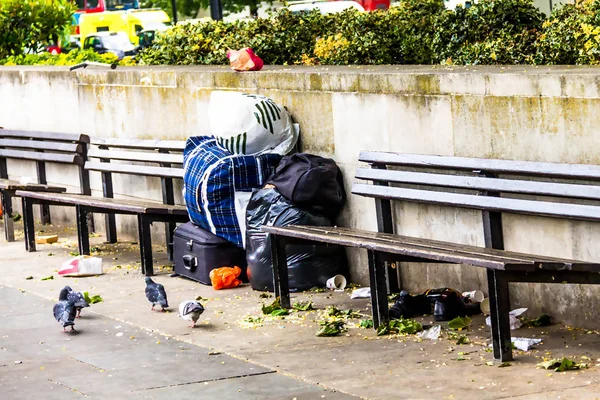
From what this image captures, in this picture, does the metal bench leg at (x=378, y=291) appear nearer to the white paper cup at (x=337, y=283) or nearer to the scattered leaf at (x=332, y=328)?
the scattered leaf at (x=332, y=328)

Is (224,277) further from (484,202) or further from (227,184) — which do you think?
(484,202)

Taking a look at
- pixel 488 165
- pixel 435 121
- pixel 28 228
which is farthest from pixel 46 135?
pixel 488 165

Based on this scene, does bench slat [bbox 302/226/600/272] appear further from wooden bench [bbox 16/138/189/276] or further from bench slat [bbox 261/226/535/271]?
wooden bench [bbox 16/138/189/276]

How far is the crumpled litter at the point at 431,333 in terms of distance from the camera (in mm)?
6680

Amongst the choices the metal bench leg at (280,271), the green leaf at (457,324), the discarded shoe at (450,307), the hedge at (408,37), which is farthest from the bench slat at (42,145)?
the green leaf at (457,324)

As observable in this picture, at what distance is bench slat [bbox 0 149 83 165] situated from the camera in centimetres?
1109

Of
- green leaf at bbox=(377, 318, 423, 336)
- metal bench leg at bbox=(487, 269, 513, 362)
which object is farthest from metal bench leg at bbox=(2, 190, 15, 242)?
metal bench leg at bbox=(487, 269, 513, 362)

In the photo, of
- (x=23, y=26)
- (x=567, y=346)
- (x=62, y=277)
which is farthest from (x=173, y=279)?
(x=23, y=26)

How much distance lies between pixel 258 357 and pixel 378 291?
0.88 meters

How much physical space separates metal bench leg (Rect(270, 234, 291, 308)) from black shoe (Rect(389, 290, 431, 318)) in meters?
0.74

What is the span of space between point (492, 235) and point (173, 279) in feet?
9.24

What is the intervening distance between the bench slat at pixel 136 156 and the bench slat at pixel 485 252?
2278 millimetres

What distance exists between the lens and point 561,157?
21.9 feet

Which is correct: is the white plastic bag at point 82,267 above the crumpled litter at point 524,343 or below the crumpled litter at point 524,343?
above
